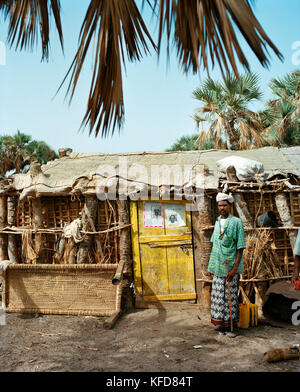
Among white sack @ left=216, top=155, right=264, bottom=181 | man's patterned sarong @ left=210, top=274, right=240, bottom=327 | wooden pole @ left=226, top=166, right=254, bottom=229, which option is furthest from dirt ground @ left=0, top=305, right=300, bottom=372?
white sack @ left=216, top=155, right=264, bottom=181

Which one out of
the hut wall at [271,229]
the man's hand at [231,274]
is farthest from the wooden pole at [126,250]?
the man's hand at [231,274]

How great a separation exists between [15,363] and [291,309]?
346cm

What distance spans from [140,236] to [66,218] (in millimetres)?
1402

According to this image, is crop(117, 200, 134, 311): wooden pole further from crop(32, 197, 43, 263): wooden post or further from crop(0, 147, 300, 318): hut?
crop(32, 197, 43, 263): wooden post

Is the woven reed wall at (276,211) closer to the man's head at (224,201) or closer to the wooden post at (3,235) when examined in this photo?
the man's head at (224,201)

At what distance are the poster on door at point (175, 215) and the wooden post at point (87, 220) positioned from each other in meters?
1.22

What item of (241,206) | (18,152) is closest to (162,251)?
(241,206)

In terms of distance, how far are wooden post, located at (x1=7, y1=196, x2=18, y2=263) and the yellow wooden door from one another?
2.28m

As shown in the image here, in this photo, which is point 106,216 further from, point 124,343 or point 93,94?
point 93,94

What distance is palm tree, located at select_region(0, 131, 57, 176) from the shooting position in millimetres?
14906

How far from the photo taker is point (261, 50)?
134 cm

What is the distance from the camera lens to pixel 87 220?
18.4 ft

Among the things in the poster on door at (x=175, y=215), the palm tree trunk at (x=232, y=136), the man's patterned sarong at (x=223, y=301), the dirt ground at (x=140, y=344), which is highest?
the palm tree trunk at (x=232, y=136)

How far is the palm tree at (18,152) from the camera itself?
1491 cm
